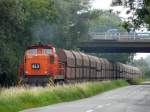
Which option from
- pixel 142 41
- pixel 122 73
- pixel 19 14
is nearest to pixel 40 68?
pixel 19 14

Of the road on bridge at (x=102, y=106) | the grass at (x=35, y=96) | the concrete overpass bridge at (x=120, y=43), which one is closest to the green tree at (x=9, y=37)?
the grass at (x=35, y=96)

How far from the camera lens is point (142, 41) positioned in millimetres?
88562

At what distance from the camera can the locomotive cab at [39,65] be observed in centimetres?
4434

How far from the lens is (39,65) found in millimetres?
45062

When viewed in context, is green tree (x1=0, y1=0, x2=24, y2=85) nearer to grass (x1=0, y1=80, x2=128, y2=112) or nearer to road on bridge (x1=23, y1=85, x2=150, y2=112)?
grass (x1=0, y1=80, x2=128, y2=112)

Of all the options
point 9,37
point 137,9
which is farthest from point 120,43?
point 137,9

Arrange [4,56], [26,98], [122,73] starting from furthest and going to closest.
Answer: [122,73] < [4,56] < [26,98]

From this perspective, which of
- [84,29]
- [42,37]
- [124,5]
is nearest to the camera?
[124,5]

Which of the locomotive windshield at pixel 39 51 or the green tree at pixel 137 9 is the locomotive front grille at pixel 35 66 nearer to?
the locomotive windshield at pixel 39 51

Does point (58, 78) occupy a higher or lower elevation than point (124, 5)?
lower

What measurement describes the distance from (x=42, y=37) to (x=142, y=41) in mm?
30662

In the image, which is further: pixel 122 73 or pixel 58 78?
pixel 122 73

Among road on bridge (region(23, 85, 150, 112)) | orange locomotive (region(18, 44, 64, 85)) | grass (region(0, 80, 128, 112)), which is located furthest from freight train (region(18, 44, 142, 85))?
road on bridge (region(23, 85, 150, 112))

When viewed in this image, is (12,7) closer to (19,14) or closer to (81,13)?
(19,14)
